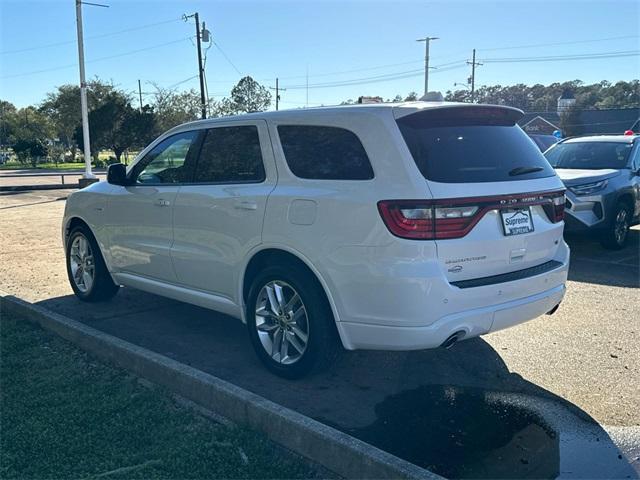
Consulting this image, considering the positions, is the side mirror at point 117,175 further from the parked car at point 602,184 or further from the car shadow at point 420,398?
the parked car at point 602,184

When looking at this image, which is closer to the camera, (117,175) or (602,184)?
(117,175)

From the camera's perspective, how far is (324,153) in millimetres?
4016

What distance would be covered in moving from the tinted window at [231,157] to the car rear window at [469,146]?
49.0 inches

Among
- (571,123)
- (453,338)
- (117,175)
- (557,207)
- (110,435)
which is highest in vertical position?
(571,123)

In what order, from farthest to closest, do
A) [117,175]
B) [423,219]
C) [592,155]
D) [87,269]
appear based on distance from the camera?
[592,155] → [87,269] → [117,175] → [423,219]

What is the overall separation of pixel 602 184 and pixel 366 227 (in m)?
6.38

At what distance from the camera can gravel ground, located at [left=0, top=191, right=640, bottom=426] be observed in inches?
161

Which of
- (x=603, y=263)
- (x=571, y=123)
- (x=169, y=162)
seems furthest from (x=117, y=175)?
(x=571, y=123)

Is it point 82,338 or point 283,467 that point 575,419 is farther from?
point 82,338

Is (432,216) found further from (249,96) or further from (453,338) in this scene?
(249,96)

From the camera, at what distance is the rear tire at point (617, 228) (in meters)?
8.75

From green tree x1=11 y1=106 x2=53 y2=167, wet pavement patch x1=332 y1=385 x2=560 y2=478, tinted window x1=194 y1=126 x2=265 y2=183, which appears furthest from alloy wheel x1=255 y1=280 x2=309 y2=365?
green tree x1=11 y1=106 x2=53 y2=167

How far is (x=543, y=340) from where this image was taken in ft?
16.6

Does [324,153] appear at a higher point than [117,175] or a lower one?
higher
